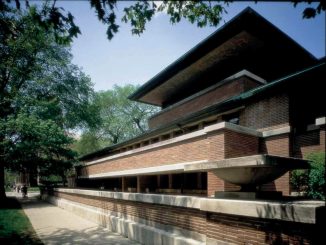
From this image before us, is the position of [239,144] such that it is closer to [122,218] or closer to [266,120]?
[266,120]

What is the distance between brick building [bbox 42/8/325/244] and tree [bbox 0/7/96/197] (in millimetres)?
5939

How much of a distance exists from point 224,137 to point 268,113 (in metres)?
2.79

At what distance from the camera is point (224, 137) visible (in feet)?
25.5

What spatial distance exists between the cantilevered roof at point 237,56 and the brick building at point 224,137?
0.05 metres

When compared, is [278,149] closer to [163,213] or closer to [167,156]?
[167,156]

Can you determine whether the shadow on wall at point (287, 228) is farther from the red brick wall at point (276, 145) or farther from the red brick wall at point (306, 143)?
the red brick wall at point (276, 145)

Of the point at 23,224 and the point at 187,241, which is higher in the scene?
the point at 187,241

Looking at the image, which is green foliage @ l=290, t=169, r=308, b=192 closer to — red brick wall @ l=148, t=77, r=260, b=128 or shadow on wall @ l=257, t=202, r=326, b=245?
shadow on wall @ l=257, t=202, r=326, b=245

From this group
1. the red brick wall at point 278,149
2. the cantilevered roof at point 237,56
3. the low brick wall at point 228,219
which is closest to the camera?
the low brick wall at point 228,219

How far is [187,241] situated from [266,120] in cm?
559

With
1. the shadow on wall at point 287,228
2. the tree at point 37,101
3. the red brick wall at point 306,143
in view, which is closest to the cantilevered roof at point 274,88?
the red brick wall at point 306,143

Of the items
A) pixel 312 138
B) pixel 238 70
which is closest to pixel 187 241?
pixel 312 138

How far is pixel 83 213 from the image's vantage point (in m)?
13.9

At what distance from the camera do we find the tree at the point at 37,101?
19.8 metres
